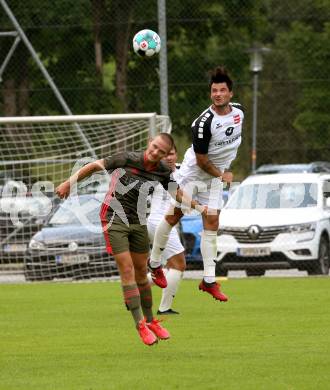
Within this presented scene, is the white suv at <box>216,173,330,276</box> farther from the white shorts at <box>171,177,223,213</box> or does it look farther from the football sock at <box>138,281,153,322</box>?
the football sock at <box>138,281,153,322</box>

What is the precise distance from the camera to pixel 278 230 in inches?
794

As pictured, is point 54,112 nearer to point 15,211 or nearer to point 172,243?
point 15,211

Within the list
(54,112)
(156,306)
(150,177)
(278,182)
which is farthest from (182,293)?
(54,112)

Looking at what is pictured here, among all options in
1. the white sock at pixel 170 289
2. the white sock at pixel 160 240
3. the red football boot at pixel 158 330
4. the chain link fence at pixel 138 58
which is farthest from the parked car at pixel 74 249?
the red football boot at pixel 158 330

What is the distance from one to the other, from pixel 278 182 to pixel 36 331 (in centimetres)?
971

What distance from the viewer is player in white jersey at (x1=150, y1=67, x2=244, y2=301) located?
474 inches

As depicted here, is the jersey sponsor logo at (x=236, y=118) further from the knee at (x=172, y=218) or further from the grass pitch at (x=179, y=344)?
the grass pitch at (x=179, y=344)

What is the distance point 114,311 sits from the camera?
47.4 ft

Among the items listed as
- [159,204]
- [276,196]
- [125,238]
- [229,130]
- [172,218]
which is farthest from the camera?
[276,196]

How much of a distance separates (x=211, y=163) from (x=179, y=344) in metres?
2.27

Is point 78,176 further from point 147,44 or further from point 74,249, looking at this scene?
point 74,249

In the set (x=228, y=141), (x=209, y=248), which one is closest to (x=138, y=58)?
(x=209, y=248)

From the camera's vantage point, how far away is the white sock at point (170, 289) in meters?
13.7

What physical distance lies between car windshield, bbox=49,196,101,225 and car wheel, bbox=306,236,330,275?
3.69 meters
